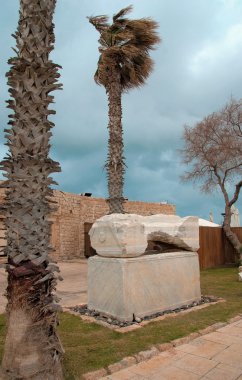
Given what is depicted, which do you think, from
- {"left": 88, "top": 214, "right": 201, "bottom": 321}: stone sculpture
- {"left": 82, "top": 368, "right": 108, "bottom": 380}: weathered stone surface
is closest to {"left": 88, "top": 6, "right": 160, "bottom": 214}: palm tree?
{"left": 88, "top": 214, "right": 201, "bottom": 321}: stone sculpture

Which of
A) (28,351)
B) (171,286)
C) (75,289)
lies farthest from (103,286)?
(75,289)

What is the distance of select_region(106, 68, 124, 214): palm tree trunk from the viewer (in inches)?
436

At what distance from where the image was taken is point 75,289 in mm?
9125

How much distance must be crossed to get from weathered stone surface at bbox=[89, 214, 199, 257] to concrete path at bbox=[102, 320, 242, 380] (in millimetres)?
1808

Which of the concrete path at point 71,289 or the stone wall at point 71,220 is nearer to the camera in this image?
the concrete path at point 71,289

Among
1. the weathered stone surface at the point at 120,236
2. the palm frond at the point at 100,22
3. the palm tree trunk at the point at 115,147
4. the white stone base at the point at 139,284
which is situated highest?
the palm frond at the point at 100,22

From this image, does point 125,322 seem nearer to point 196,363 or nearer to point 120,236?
point 120,236

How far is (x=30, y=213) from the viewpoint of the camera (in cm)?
311

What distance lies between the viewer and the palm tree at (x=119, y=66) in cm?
1120

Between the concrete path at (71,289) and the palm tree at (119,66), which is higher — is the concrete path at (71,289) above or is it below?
below

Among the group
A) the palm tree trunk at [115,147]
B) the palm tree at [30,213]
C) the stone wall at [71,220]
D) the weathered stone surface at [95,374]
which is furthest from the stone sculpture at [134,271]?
the stone wall at [71,220]

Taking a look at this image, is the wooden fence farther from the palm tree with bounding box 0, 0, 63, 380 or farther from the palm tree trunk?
the palm tree with bounding box 0, 0, 63, 380

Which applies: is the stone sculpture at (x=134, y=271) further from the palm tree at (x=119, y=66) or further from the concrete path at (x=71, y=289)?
the palm tree at (x=119, y=66)

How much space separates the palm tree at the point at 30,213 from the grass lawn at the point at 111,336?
0.59m
